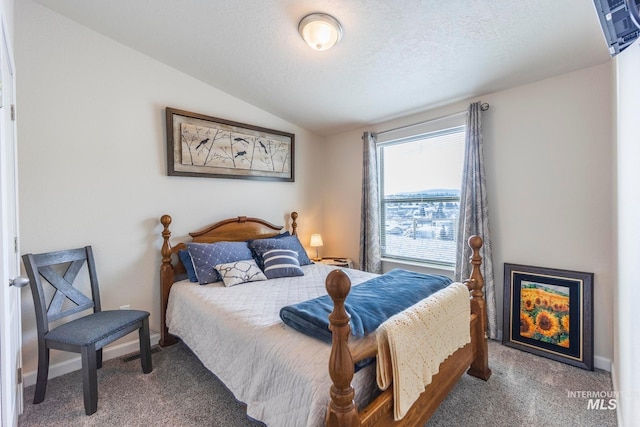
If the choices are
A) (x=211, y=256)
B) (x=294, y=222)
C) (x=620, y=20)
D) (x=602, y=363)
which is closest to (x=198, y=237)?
(x=211, y=256)

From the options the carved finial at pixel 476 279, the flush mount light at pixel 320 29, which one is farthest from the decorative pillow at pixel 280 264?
the flush mount light at pixel 320 29

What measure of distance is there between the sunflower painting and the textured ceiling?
6.05ft

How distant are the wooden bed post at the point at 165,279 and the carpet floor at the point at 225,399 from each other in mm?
327

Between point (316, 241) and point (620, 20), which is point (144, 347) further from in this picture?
point (620, 20)

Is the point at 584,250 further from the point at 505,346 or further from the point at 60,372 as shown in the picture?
the point at 60,372

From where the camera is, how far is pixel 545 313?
2.43 metres

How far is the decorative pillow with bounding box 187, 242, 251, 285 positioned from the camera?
8.56 feet

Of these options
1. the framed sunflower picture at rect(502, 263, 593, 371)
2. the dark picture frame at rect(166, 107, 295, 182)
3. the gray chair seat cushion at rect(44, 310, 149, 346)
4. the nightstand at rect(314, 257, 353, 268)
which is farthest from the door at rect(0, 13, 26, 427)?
the framed sunflower picture at rect(502, 263, 593, 371)

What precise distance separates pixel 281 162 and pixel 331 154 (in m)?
0.86

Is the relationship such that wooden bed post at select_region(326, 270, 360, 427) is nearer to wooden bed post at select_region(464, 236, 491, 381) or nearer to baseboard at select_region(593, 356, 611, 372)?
wooden bed post at select_region(464, 236, 491, 381)

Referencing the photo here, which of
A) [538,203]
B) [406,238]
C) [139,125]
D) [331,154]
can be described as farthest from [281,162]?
[538,203]

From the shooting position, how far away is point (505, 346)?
8.48ft

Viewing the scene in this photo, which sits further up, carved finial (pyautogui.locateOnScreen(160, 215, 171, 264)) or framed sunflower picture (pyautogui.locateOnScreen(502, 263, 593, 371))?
carved finial (pyautogui.locateOnScreen(160, 215, 171, 264))

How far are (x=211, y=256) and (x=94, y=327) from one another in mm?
986
